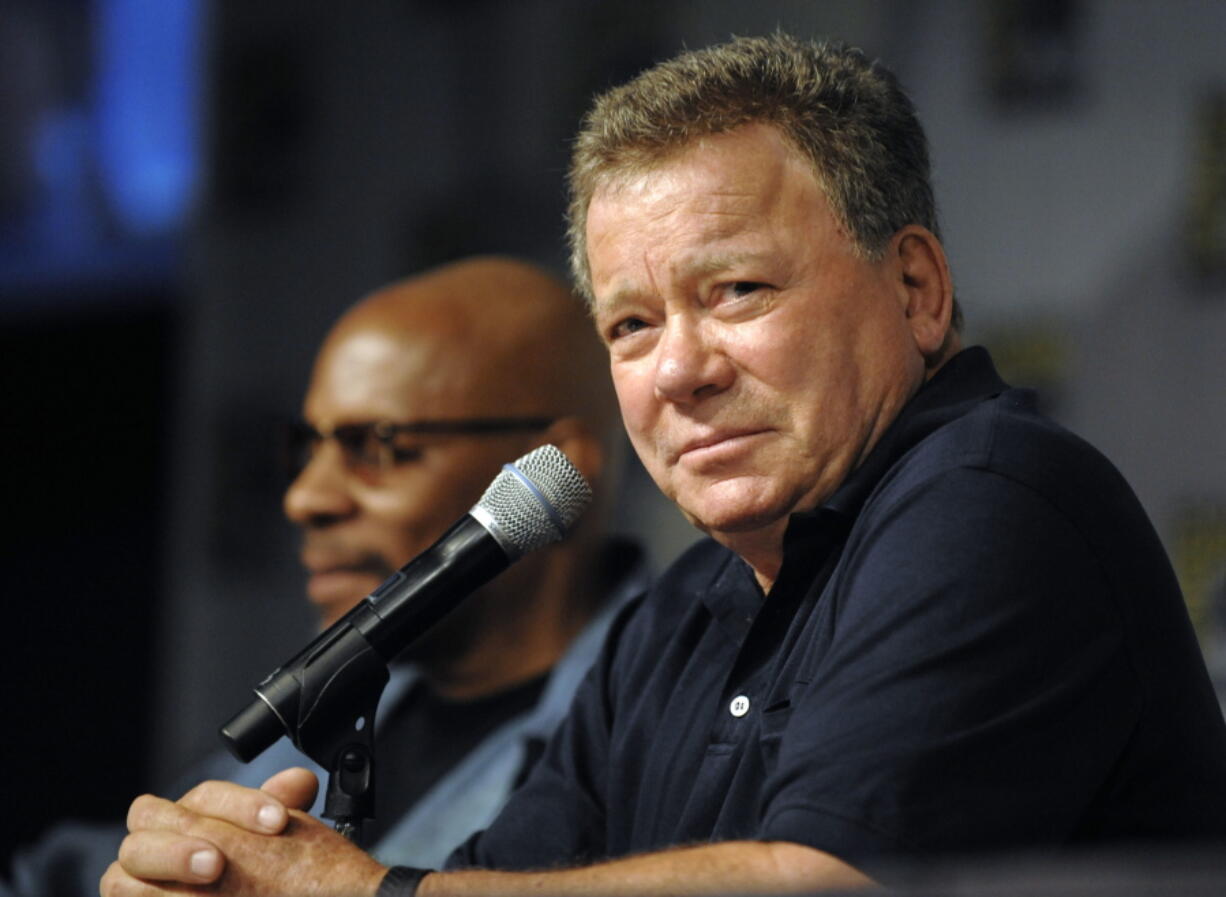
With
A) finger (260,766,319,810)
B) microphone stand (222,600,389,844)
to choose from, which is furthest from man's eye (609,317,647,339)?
finger (260,766,319,810)

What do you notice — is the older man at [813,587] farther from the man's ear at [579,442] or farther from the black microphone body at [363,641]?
the man's ear at [579,442]

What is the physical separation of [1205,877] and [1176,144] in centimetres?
245

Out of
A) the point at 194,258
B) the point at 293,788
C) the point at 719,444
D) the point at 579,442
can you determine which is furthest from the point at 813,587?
the point at 194,258

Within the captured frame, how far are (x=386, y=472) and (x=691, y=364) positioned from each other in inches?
35.8

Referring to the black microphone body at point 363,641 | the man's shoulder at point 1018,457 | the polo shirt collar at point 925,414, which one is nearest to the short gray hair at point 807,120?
the polo shirt collar at point 925,414

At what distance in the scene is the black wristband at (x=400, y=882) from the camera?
1.11 meters

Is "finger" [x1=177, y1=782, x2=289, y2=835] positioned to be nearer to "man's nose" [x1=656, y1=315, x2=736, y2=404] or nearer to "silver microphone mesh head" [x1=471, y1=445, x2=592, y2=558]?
"silver microphone mesh head" [x1=471, y1=445, x2=592, y2=558]

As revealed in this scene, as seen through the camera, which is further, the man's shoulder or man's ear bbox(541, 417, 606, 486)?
man's ear bbox(541, 417, 606, 486)

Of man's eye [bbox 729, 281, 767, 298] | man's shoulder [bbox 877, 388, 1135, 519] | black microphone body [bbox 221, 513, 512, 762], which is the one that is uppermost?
man's eye [bbox 729, 281, 767, 298]

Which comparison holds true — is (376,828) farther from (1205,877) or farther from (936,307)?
(1205,877)

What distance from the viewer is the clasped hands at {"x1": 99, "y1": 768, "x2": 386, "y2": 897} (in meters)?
1.17

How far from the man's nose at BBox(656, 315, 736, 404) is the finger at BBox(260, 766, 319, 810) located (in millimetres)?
445

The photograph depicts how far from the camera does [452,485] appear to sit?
2.12 m

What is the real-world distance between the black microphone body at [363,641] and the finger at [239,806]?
45mm
